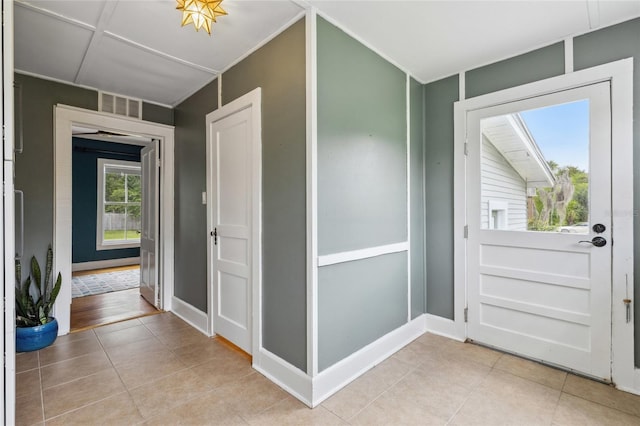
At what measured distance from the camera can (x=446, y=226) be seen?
2994 millimetres

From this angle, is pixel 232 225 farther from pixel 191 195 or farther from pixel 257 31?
pixel 257 31

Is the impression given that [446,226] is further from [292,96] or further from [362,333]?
[292,96]

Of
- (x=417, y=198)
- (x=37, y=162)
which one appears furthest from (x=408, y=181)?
(x=37, y=162)

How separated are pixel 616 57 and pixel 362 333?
8.68ft

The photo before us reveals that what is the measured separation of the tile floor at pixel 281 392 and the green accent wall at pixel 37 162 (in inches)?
42.4

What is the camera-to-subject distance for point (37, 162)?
294 cm

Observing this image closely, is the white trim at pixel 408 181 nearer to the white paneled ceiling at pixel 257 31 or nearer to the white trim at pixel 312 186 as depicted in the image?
the white paneled ceiling at pixel 257 31

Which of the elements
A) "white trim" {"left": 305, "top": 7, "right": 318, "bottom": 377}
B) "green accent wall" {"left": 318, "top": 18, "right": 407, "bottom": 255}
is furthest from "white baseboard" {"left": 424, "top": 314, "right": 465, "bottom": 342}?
"white trim" {"left": 305, "top": 7, "right": 318, "bottom": 377}

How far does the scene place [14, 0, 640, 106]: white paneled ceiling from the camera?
1967mm

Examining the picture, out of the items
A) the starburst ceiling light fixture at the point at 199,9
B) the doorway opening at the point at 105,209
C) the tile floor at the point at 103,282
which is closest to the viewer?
the starburst ceiling light fixture at the point at 199,9

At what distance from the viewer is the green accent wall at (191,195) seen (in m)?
3.16

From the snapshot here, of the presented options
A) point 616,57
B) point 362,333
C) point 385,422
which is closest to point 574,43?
point 616,57

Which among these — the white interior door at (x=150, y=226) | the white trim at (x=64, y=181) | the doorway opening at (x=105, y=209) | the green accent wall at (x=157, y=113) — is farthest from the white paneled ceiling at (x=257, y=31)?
the doorway opening at (x=105, y=209)

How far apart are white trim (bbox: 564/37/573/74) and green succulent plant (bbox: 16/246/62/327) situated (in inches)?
184
